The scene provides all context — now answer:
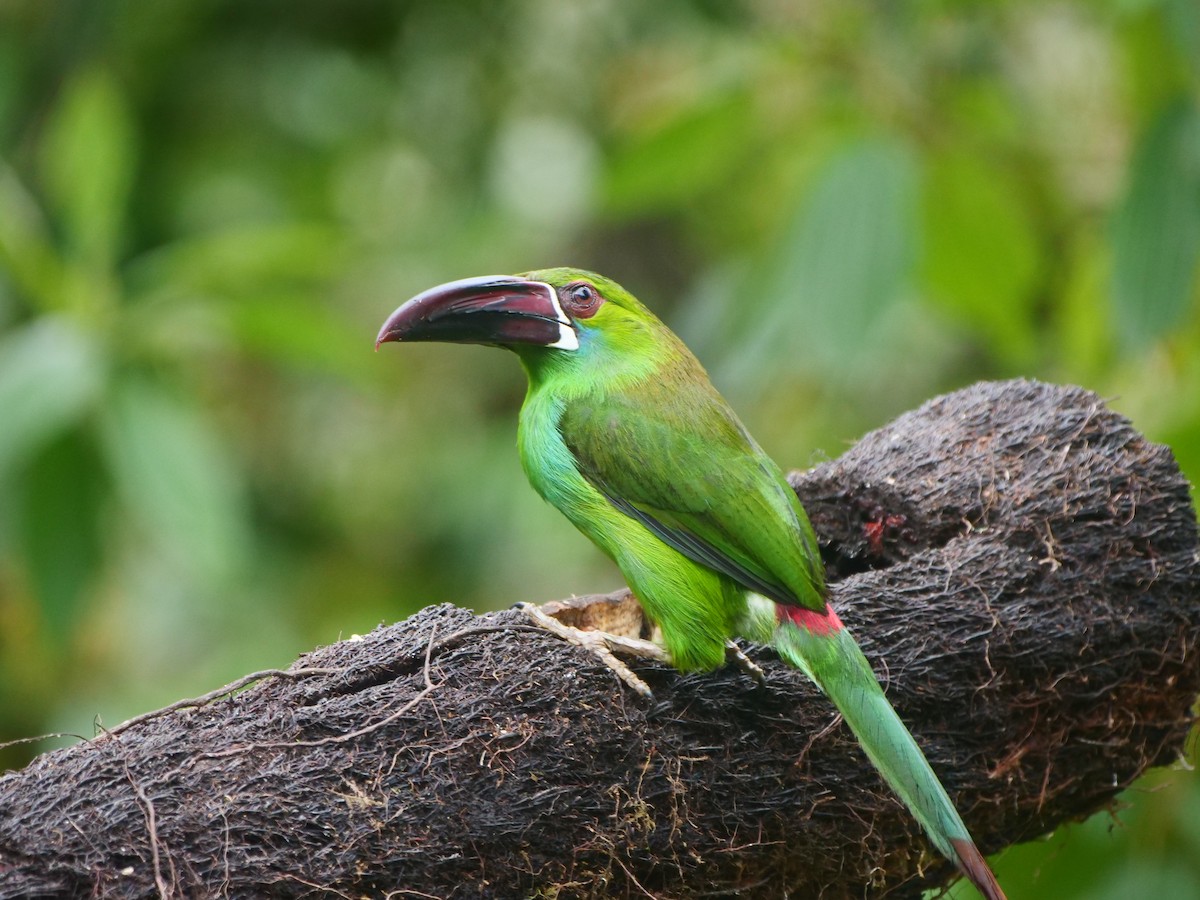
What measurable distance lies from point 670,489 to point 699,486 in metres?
0.06

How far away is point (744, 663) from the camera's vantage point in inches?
111

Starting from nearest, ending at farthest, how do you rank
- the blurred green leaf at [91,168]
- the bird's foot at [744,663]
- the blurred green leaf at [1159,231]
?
the bird's foot at [744,663], the blurred green leaf at [1159,231], the blurred green leaf at [91,168]

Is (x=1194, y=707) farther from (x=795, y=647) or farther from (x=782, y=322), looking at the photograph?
(x=782, y=322)

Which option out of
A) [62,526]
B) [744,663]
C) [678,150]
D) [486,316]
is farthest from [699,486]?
[62,526]

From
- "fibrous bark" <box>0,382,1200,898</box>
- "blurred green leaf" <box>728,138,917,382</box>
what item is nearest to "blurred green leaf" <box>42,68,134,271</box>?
"blurred green leaf" <box>728,138,917,382</box>

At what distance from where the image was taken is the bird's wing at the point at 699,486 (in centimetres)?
291

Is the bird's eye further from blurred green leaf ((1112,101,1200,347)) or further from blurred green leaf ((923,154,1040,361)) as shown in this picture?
blurred green leaf ((923,154,1040,361))

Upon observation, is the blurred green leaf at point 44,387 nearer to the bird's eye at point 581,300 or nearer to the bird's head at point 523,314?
the bird's head at point 523,314

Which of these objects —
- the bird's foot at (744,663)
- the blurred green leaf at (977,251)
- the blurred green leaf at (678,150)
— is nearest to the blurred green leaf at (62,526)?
the blurred green leaf at (678,150)

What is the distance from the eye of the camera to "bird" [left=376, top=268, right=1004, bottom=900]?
267 centimetres

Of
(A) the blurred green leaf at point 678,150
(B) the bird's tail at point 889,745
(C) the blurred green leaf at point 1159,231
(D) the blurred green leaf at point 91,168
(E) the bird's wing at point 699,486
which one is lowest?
(B) the bird's tail at point 889,745

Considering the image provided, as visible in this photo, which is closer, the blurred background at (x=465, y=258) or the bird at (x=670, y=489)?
the bird at (x=670, y=489)

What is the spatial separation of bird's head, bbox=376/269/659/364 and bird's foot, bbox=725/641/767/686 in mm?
812

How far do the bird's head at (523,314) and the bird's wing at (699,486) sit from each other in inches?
7.8
